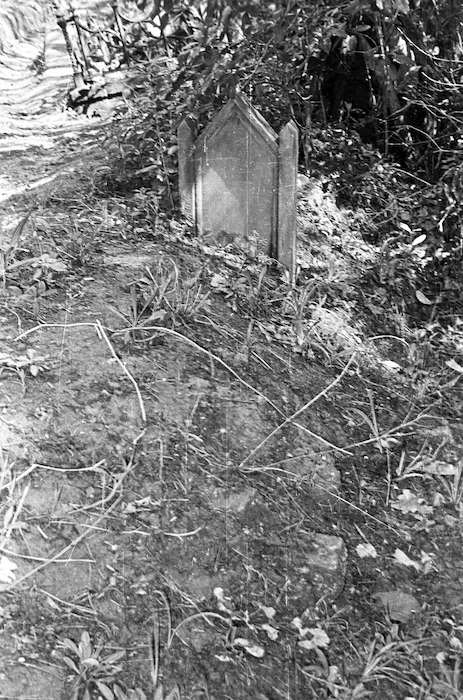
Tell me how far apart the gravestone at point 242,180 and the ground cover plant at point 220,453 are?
101 millimetres

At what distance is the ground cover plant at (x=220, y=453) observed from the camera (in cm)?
198

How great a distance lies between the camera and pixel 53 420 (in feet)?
8.05

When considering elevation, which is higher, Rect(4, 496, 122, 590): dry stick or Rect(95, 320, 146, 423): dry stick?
Rect(95, 320, 146, 423): dry stick

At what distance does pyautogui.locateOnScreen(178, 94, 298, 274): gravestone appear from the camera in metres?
3.22

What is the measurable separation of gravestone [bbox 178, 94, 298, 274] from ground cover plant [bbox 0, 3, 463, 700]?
4.0 inches

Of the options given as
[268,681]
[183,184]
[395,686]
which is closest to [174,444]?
[268,681]

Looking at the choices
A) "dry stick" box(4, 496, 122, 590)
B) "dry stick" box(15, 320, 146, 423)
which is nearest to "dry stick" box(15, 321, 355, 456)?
"dry stick" box(15, 320, 146, 423)

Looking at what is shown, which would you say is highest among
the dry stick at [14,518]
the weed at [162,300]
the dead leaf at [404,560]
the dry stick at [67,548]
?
the weed at [162,300]

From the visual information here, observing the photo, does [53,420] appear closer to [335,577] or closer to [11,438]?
[11,438]

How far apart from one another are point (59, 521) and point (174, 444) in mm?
476

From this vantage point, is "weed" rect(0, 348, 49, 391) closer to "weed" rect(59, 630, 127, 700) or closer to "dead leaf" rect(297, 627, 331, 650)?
"weed" rect(59, 630, 127, 700)

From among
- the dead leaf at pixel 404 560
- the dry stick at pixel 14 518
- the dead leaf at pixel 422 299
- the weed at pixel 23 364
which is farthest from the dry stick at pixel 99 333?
the dead leaf at pixel 422 299

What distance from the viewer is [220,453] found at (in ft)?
8.23

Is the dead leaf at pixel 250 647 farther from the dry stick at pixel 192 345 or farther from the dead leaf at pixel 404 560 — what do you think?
the dry stick at pixel 192 345
